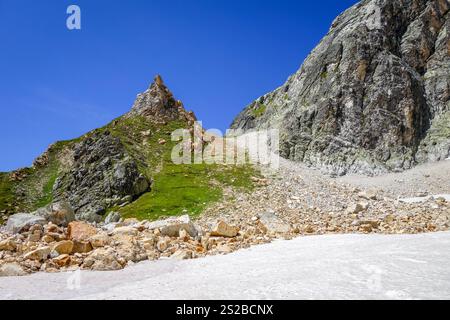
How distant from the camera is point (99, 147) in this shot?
67938 millimetres

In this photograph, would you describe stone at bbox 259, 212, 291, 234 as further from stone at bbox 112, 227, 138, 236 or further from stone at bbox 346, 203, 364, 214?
stone at bbox 112, 227, 138, 236

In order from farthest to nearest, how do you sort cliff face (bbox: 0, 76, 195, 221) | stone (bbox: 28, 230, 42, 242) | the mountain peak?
the mountain peak, cliff face (bbox: 0, 76, 195, 221), stone (bbox: 28, 230, 42, 242)

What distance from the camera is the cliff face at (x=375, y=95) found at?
96.6 m

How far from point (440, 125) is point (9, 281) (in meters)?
115

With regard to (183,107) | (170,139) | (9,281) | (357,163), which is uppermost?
(183,107)

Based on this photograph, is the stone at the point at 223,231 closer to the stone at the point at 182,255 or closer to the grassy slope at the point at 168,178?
the stone at the point at 182,255

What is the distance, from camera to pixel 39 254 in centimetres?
1808

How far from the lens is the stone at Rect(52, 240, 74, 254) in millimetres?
18781

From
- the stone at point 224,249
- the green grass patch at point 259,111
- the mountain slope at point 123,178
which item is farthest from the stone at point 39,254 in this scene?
the green grass patch at point 259,111

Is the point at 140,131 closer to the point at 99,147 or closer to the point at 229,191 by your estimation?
the point at 99,147

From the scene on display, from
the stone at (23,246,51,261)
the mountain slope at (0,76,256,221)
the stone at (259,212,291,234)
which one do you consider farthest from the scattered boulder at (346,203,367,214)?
the stone at (23,246,51,261)

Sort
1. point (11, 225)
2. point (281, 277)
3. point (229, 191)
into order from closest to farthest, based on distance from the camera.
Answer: point (281, 277)
point (11, 225)
point (229, 191)

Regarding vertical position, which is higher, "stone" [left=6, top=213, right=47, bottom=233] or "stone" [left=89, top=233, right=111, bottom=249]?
"stone" [left=6, top=213, right=47, bottom=233]
